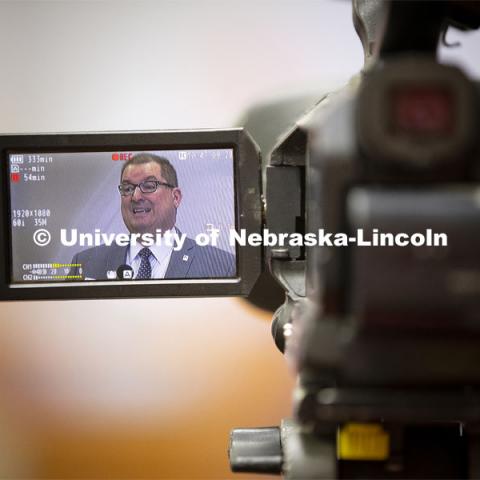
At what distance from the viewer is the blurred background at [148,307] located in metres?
1.54

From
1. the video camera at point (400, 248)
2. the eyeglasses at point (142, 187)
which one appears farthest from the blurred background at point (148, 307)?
the video camera at point (400, 248)

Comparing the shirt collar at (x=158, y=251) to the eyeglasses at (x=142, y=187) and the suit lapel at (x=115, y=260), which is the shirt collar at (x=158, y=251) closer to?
the suit lapel at (x=115, y=260)

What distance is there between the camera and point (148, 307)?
1.59 meters

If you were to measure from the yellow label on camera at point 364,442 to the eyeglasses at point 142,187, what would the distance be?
26.5 inches

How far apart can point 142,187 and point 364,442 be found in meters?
0.73

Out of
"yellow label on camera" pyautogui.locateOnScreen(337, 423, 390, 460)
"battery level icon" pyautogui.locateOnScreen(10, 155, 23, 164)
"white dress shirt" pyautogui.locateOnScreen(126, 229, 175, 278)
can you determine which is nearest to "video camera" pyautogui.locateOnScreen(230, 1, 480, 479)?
"yellow label on camera" pyautogui.locateOnScreen(337, 423, 390, 460)

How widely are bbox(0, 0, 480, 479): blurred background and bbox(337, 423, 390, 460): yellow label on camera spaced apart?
708 millimetres

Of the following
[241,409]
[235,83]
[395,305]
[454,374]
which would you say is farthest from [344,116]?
[241,409]

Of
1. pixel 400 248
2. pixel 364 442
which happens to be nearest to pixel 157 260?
pixel 364 442

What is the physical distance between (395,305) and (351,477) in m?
0.41

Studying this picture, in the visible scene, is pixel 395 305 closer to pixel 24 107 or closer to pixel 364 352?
pixel 364 352

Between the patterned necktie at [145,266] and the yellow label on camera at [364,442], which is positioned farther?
the patterned necktie at [145,266]

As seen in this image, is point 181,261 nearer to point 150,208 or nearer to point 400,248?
point 150,208

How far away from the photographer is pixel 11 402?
1.63 meters
